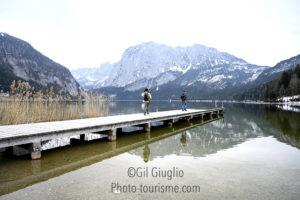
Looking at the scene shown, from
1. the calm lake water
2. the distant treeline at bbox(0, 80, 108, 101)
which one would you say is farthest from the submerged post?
the distant treeline at bbox(0, 80, 108, 101)

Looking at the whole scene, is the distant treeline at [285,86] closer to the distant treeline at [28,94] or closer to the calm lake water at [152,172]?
the distant treeline at [28,94]

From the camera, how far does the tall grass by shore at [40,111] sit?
16141mm

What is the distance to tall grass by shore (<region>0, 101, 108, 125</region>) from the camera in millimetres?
16141

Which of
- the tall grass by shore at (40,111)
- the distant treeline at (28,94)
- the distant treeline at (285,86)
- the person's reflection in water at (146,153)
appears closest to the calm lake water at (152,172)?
the person's reflection in water at (146,153)

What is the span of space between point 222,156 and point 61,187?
700cm

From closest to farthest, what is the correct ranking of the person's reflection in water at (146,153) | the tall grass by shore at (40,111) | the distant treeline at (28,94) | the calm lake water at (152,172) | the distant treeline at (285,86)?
the calm lake water at (152,172)
the person's reflection in water at (146,153)
the tall grass by shore at (40,111)
the distant treeline at (28,94)
the distant treeline at (285,86)

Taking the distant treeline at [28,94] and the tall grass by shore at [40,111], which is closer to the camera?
the tall grass by shore at [40,111]

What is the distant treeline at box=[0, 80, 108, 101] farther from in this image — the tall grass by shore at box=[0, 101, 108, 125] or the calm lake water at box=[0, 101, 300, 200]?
the calm lake water at box=[0, 101, 300, 200]

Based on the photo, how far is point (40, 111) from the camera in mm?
18297

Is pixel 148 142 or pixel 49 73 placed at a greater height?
pixel 49 73

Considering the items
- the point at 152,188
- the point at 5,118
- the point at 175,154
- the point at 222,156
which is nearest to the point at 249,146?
the point at 222,156

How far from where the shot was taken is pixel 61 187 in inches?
307

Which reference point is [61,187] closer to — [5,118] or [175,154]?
[175,154]

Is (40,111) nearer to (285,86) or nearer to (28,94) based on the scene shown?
(28,94)
